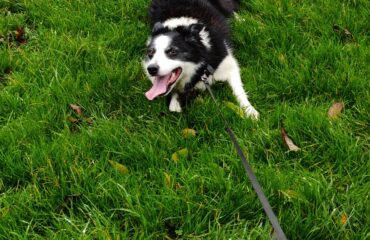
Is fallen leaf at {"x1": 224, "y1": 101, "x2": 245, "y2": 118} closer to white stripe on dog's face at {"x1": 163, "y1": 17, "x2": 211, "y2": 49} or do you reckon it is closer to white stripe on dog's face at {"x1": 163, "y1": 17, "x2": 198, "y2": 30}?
white stripe on dog's face at {"x1": 163, "y1": 17, "x2": 211, "y2": 49}

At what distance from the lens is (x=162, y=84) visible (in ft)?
10.7

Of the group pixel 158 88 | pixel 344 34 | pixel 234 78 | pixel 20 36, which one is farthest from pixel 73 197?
pixel 344 34

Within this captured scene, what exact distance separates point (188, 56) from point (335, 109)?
1.15 m

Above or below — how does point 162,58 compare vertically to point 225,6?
above

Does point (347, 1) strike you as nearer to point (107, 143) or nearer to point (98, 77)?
point (98, 77)

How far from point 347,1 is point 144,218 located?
3.06 meters

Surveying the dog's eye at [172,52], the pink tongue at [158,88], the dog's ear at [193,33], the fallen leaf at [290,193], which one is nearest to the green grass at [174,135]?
the fallen leaf at [290,193]

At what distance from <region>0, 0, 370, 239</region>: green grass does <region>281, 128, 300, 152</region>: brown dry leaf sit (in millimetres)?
37

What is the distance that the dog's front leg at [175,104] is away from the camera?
3.22 metres

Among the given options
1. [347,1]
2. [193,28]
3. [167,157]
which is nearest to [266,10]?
[347,1]

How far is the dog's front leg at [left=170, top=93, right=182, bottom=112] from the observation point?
3221 millimetres

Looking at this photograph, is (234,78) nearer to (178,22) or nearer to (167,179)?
(178,22)

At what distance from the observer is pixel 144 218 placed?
2186mm

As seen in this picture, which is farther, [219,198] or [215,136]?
[215,136]
